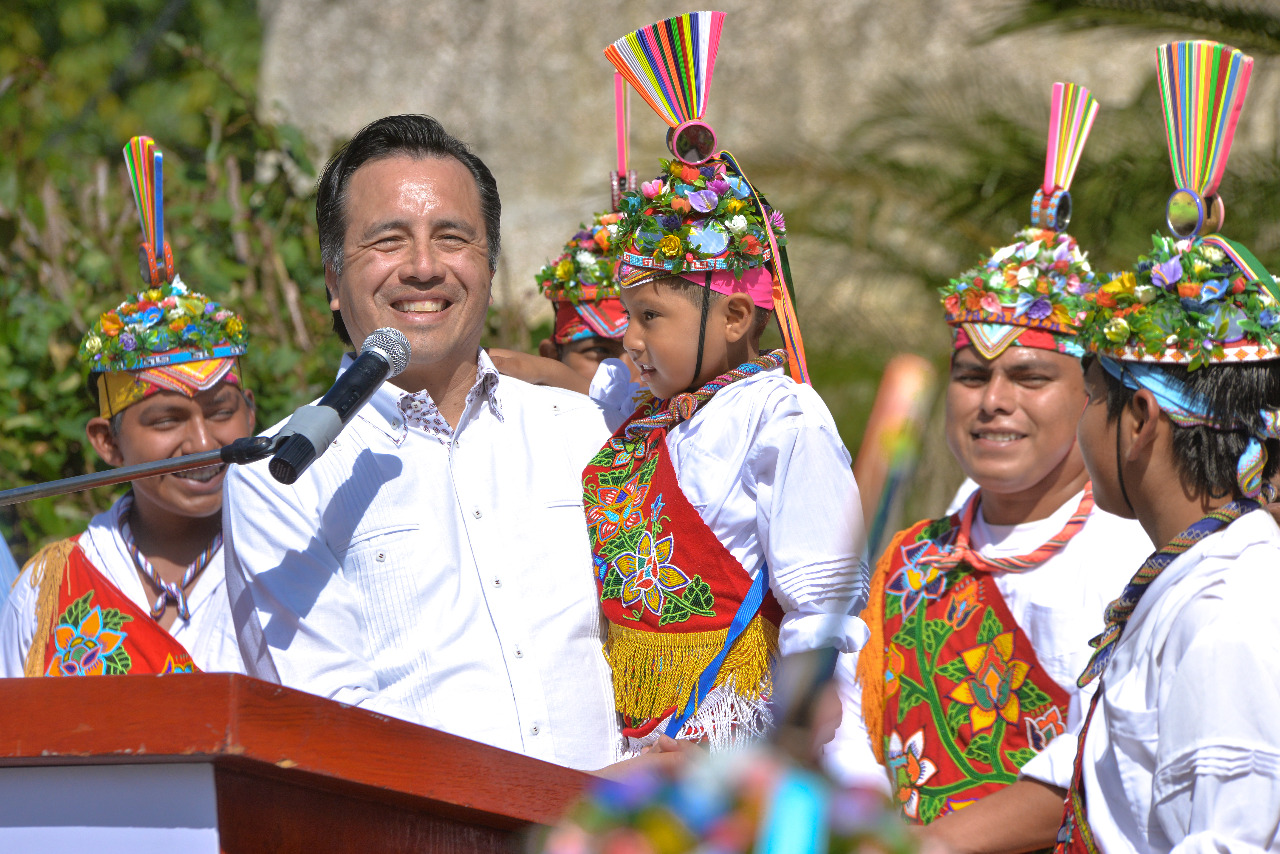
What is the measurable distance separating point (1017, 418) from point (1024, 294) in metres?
0.35

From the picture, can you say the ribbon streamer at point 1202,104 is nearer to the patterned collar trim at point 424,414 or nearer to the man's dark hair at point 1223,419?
the man's dark hair at point 1223,419

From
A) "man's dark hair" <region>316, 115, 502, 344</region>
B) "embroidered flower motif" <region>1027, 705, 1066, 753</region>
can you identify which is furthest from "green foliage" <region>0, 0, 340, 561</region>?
"embroidered flower motif" <region>1027, 705, 1066, 753</region>

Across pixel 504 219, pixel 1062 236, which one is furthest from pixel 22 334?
pixel 504 219

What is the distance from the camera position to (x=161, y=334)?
388 centimetres

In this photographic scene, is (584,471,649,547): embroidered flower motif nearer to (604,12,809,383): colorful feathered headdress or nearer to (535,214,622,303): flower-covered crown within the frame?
(604,12,809,383): colorful feathered headdress

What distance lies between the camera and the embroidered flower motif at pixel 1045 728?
3316 mm

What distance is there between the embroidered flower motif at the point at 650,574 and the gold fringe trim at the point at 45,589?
1.85 m

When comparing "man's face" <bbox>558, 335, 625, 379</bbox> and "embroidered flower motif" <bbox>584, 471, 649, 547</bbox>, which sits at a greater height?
"man's face" <bbox>558, 335, 625, 379</bbox>

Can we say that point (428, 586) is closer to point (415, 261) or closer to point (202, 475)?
point (415, 261)

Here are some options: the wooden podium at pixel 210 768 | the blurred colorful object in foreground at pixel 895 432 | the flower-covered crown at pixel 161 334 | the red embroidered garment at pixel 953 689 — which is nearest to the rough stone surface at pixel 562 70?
the flower-covered crown at pixel 161 334

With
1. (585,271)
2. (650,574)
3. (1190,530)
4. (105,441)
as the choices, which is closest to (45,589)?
(105,441)

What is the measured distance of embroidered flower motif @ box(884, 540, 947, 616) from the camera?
12.0ft

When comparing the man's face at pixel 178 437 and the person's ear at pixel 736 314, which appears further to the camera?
the man's face at pixel 178 437

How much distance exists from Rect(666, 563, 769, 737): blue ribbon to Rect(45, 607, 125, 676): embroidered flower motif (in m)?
1.81
